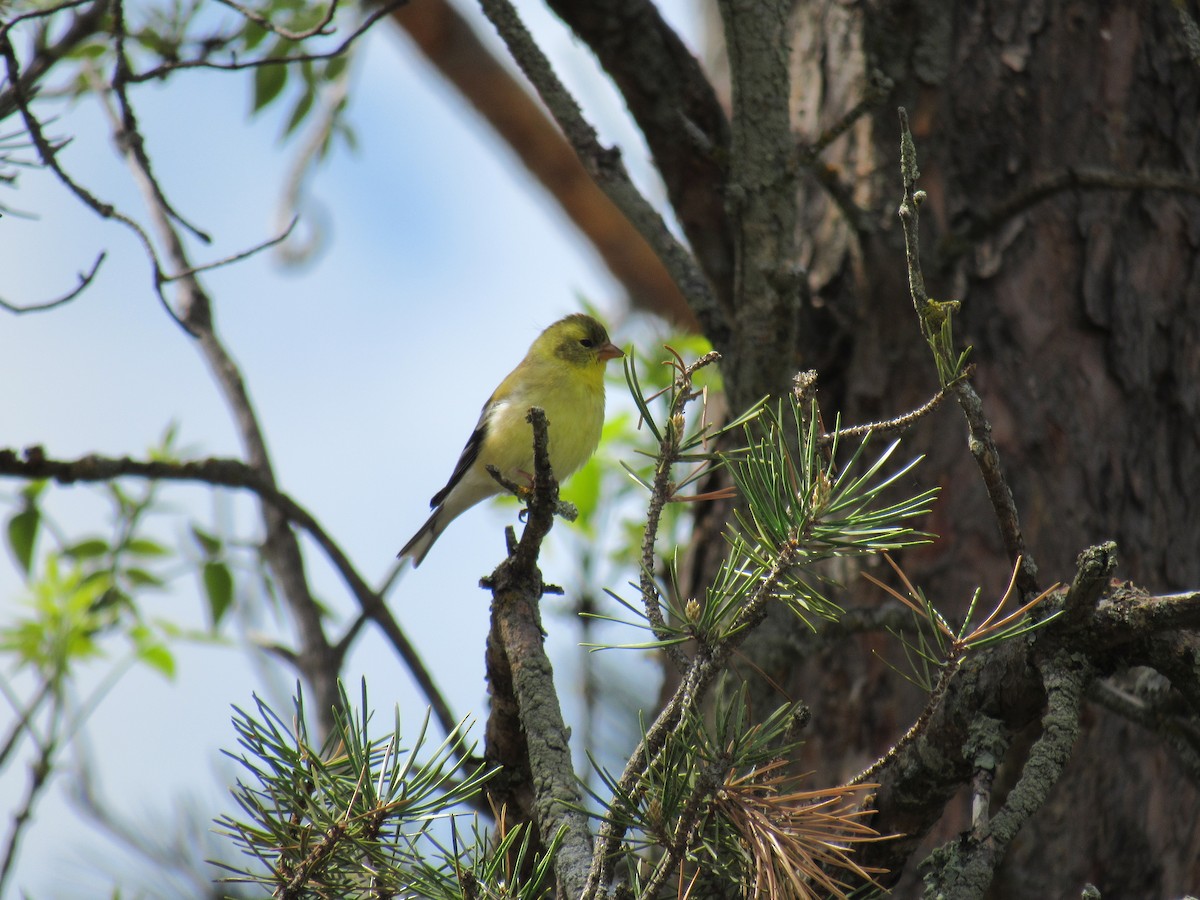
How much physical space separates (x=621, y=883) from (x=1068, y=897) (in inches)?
89.9

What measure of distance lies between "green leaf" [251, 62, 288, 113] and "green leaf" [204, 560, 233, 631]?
1.55 metres

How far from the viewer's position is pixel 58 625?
13.9ft

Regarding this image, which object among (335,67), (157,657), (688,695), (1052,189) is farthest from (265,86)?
(688,695)

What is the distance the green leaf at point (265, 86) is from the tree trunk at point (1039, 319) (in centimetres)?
185

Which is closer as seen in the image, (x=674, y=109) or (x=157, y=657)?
(x=674, y=109)

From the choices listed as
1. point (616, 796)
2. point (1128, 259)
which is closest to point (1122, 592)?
point (616, 796)

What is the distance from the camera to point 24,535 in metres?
3.38

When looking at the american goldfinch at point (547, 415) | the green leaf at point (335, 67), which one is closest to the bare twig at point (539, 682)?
the american goldfinch at point (547, 415)

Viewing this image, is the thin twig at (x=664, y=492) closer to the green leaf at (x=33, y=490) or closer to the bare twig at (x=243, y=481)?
the bare twig at (x=243, y=481)

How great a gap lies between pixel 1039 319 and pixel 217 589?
9.16 ft

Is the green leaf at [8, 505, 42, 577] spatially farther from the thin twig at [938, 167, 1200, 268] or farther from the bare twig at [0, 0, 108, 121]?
the thin twig at [938, 167, 1200, 268]

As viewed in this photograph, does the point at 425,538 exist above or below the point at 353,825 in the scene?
above

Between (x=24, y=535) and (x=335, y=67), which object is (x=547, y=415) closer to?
(x=335, y=67)

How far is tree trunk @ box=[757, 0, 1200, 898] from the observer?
3.39 meters
